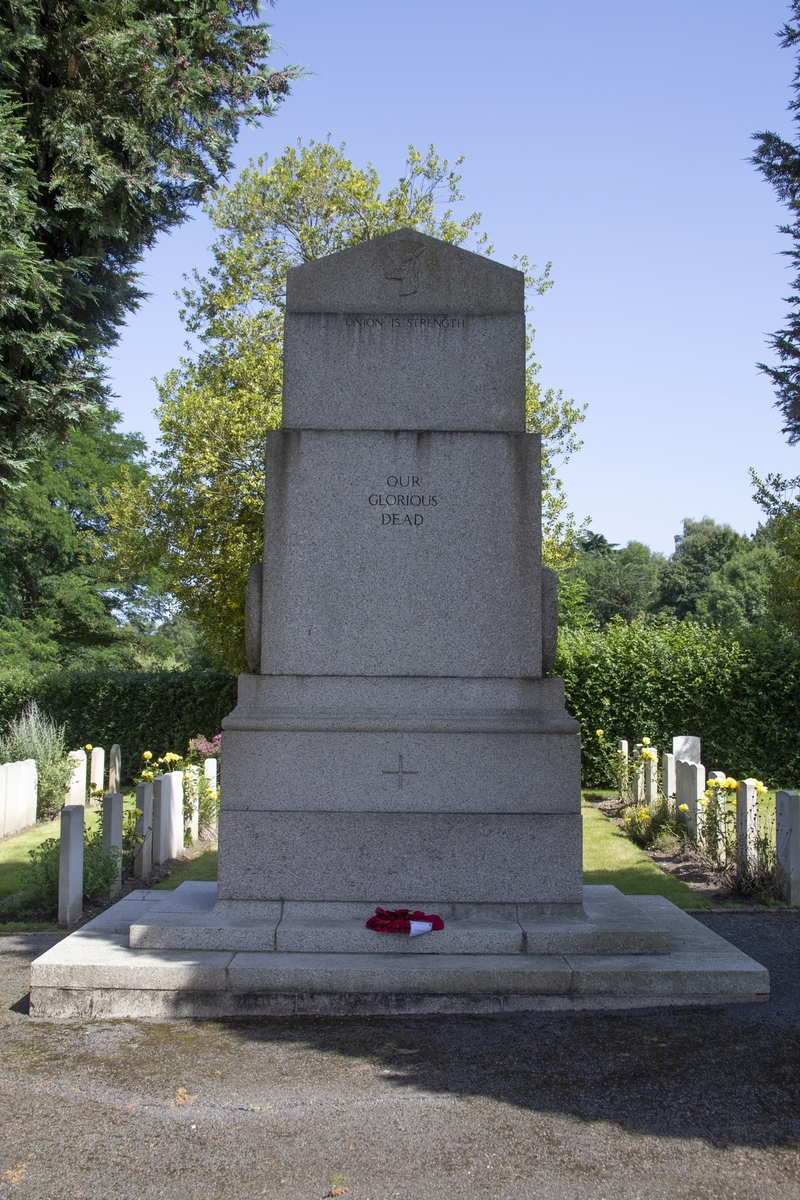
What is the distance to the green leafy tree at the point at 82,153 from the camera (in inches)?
451

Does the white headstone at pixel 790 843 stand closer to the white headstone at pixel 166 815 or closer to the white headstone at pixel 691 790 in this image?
the white headstone at pixel 691 790

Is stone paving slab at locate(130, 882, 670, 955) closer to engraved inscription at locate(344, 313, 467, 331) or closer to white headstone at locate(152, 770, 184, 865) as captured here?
engraved inscription at locate(344, 313, 467, 331)

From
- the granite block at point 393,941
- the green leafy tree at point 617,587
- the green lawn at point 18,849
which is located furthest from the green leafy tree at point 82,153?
the green leafy tree at point 617,587

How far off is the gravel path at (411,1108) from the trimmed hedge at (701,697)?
496 inches

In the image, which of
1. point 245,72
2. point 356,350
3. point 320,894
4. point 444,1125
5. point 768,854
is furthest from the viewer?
point 245,72

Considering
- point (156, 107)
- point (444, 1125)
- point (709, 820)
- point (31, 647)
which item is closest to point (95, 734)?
point (31, 647)

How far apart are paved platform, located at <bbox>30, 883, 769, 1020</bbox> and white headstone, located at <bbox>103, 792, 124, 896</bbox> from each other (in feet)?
10.9

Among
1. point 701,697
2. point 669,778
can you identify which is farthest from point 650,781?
point 701,697

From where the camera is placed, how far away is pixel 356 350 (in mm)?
6258

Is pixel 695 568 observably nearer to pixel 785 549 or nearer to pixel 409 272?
pixel 785 549

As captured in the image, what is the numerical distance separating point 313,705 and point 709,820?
18.3 feet

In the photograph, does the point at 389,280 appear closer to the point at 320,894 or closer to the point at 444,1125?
the point at 320,894

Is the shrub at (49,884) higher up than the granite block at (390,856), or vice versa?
the granite block at (390,856)

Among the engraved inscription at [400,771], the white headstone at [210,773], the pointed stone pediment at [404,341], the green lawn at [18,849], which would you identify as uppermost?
the pointed stone pediment at [404,341]
